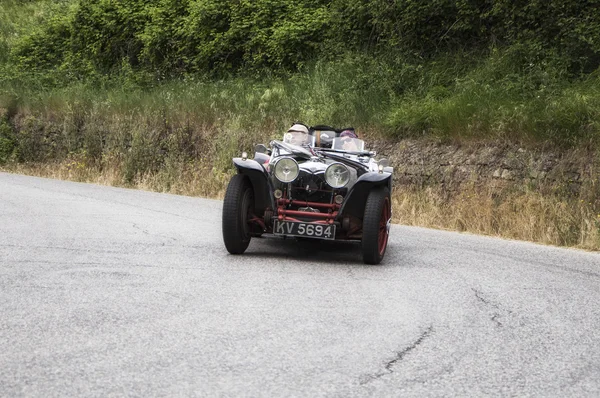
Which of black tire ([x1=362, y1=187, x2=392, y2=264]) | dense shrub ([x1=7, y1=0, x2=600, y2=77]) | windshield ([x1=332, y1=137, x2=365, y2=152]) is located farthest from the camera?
dense shrub ([x1=7, y1=0, x2=600, y2=77])

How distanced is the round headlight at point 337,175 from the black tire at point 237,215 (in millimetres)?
954

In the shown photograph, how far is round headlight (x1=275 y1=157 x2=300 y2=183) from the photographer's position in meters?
9.38

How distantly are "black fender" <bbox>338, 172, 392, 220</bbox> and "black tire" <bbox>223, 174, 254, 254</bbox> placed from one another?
3.48 feet

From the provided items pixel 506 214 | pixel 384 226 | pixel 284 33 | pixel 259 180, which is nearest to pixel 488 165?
pixel 506 214

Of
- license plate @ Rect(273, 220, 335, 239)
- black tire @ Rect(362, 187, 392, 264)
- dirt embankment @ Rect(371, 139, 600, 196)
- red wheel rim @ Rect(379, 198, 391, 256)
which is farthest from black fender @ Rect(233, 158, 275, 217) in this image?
dirt embankment @ Rect(371, 139, 600, 196)

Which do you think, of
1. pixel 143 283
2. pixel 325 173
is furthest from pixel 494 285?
pixel 143 283

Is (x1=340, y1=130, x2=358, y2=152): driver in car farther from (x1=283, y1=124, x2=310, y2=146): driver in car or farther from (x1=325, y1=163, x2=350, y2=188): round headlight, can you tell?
(x1=325, y1=163, x2=350, y2=188): round headlight

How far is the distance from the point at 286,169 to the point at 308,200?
0.63m

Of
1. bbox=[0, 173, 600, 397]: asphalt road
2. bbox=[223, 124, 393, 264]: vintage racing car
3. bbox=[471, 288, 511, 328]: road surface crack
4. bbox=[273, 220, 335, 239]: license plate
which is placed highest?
bbox=[223, 124, 393, 264]: vintage racing car

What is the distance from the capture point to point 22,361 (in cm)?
498

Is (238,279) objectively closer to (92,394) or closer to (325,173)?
(325,173)

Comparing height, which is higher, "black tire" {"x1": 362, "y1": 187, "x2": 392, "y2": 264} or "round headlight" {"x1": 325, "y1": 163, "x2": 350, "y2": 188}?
"round headlight" {"x1": 325, "y1": 163, "x2": 350, "y2": 188}

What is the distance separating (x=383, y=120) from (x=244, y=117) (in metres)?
3.87

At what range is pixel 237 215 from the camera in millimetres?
9336
